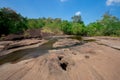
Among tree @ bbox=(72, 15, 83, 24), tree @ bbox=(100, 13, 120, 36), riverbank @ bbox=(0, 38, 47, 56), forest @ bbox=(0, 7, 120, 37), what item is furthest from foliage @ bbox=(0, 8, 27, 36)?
tree @ bbox=(72, 15, 83, 24)

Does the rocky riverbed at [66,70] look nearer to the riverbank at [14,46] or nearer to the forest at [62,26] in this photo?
the riverbank at [14,46]

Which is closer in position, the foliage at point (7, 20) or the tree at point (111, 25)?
the foliage at point (7, 20)

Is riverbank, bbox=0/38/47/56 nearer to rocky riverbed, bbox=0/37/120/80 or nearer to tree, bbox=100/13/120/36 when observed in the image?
rocky riverbed, bbox=0/37/120/80

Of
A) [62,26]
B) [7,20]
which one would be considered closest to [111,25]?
[62,26]

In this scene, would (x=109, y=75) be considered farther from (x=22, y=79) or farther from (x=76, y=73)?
(x=22, y=79)

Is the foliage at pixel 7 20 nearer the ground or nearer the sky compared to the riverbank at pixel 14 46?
nearer the sky

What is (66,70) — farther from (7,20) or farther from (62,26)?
(62,26)

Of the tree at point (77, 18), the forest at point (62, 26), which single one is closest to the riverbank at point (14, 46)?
the forest at point (62, 26)

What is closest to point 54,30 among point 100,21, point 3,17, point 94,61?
point 100,21

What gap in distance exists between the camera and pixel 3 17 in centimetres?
2828

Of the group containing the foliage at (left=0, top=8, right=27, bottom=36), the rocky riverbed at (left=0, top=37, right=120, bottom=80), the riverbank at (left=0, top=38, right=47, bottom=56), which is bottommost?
the riverbank at (left=0, top=38, right=47, bottom=56)

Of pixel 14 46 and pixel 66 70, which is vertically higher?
pixel 66 70

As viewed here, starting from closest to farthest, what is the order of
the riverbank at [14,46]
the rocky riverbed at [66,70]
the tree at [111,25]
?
the rocky riverbed at [66,70]
the riverbank at [14,46]
the tree at [111,25]

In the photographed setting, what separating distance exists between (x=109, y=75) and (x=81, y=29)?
146 ft
